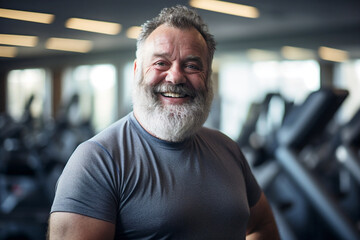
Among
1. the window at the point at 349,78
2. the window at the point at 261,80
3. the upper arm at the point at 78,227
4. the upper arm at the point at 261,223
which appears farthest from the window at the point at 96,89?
the upper arm at the point at 78,227

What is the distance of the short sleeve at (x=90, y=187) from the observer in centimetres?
92

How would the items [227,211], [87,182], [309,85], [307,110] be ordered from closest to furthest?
[87,182] < [227,211] < [307,110] < [309,85]

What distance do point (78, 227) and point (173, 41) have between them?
552 millimetres

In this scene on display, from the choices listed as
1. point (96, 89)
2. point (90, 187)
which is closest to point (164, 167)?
point (90, 187)

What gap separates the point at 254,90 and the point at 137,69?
1005cm

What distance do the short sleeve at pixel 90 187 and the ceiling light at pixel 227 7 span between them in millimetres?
3937

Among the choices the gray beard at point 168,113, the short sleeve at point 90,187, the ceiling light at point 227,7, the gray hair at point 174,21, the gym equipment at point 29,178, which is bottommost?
the gym equipment at point 29,178

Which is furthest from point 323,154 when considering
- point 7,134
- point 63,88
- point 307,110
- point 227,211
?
point 63,88

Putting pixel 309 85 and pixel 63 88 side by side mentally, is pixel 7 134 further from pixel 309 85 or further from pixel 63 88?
pixel 309 85

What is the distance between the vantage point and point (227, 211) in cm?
106

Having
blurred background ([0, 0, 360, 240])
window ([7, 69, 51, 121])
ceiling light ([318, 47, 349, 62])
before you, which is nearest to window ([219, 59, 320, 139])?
blurred background ([0, 0, 360, 240])

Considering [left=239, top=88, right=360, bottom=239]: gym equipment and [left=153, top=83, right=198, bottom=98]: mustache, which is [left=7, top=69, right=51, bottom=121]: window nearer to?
[left=239, top=88, right=360, bottom=239]: gym equipment

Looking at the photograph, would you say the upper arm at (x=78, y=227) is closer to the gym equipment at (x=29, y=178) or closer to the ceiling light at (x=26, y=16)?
the ceiling light at (x=26, y=16)

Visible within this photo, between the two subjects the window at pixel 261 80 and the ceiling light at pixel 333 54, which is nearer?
the ceiling light at pixel 333 54
